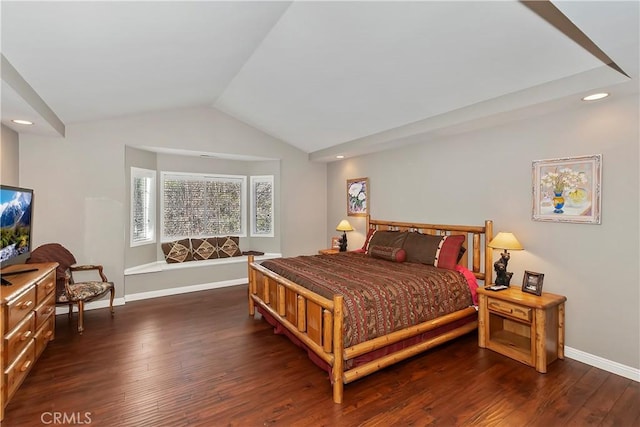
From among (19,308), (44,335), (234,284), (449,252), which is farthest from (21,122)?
(449,252)

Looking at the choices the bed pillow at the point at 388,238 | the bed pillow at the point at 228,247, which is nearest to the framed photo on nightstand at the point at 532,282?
the bed pillow at the point at 388,238

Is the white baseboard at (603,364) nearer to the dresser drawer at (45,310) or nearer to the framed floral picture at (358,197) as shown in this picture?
the framed floral picture at (358,197)

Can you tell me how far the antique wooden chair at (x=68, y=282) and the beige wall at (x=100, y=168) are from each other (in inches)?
12.1

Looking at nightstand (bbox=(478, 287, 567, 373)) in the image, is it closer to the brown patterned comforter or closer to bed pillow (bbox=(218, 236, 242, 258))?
the brown patterned comforter

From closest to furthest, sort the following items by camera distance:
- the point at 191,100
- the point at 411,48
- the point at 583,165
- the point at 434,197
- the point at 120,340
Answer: the point at 411,48, the point at 583,165, the point at 120,340, the point at 434,197, the point at 191,100

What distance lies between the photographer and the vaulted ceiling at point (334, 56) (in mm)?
2061

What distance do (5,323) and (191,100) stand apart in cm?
352

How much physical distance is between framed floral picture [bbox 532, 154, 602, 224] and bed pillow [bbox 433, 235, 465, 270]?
819 mm

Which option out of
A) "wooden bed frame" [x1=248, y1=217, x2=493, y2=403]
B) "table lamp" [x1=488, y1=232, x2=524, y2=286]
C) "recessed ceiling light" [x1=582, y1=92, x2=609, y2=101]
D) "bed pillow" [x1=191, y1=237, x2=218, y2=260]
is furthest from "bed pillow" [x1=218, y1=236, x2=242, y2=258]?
"recessed ceiling light" [x1=582, y1=92, x2=609, y2=101]

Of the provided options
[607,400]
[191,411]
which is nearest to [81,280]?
[191,411]

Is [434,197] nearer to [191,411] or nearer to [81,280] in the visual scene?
[191,411]

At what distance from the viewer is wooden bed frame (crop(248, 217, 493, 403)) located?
93.5 inches

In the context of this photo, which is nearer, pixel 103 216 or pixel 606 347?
pixel 606 347

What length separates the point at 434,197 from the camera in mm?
4312
